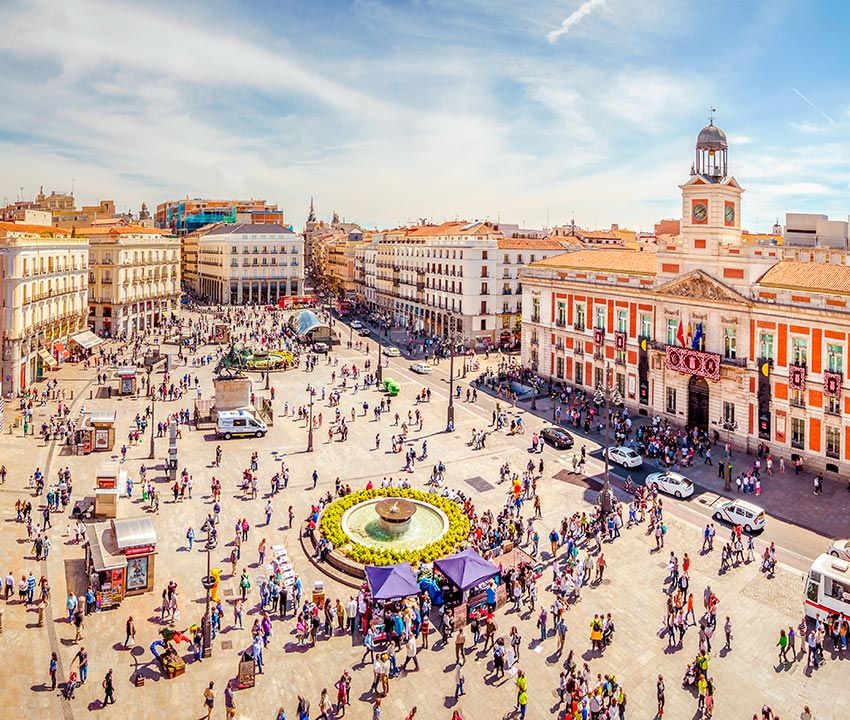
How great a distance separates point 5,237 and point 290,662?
48.7m

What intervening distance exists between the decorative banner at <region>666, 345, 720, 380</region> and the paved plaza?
11226mm

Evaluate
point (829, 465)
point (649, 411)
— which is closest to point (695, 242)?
point (649, 411)

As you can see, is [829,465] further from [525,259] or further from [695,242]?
[525,259]

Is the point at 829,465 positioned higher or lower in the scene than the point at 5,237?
lower

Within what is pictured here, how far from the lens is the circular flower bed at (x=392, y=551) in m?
28.3

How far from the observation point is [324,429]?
4856 centimetres

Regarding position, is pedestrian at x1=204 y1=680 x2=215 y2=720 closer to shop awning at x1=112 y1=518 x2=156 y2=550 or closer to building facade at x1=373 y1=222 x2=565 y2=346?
shop awning at x1=112 y1=518 x2=156 y2=550

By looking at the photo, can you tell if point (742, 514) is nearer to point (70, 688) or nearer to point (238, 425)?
point (70, 688)

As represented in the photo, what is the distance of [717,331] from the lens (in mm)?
46406

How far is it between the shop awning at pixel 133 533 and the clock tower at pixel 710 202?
39.3 metres

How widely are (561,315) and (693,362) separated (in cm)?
1598

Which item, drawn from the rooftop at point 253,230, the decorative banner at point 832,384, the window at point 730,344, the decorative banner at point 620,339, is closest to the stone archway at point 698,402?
the window at point 730,344

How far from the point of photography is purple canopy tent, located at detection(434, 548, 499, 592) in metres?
25.0

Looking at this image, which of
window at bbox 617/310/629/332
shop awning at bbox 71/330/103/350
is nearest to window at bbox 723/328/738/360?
window at bbox 617/310/629/332
